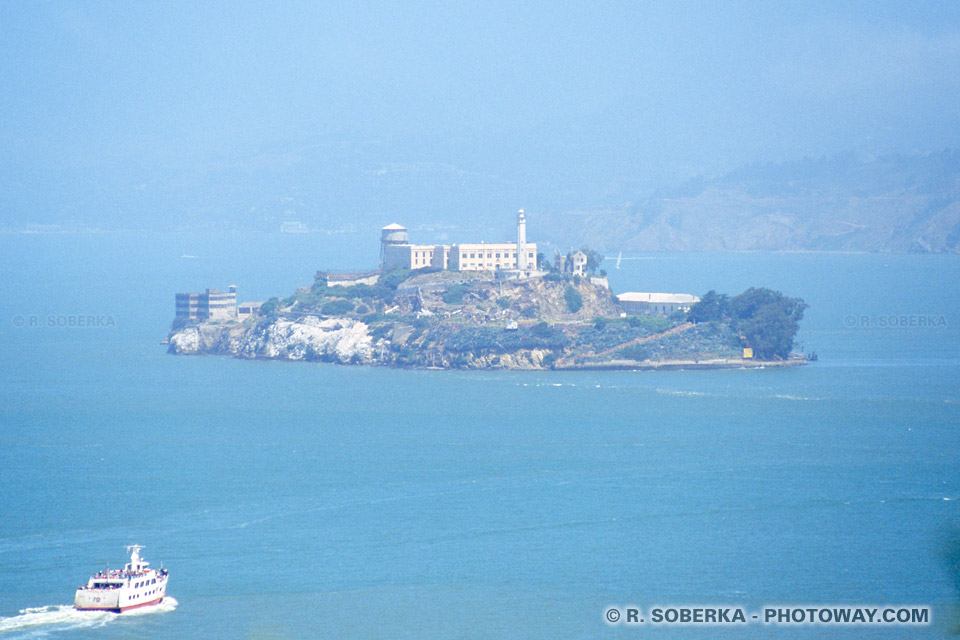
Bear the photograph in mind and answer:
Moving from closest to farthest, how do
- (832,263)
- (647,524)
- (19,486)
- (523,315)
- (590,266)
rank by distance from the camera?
(647,524) → (19,486) → (523,315) → (590,266) → (832,263)

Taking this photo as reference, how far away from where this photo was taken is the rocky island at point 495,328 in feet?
197

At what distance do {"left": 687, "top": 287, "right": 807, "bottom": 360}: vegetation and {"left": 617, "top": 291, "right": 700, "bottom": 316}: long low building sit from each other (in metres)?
1.81

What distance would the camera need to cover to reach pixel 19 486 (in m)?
35.3

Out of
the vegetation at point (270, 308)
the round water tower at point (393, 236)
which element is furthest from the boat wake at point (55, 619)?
the round water tower at point (393, 236)

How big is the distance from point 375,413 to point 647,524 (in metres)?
16.9

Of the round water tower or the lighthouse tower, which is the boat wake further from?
the round water tower

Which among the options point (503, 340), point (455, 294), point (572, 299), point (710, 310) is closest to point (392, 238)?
point (455, 294)

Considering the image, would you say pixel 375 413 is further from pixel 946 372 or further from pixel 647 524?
pixel 946 372

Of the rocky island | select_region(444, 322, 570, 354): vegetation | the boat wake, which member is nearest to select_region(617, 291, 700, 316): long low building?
the rocky island

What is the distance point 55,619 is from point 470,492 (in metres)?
11.9

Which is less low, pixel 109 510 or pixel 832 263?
pixel 832 263

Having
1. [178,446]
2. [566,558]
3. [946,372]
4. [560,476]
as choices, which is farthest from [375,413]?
[946,372]

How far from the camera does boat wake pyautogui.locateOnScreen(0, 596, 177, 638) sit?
24.5 meters

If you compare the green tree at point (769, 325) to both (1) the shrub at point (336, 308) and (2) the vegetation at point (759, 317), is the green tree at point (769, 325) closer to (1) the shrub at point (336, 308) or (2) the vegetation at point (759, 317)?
(2) the vegetation at point (759, 317)
